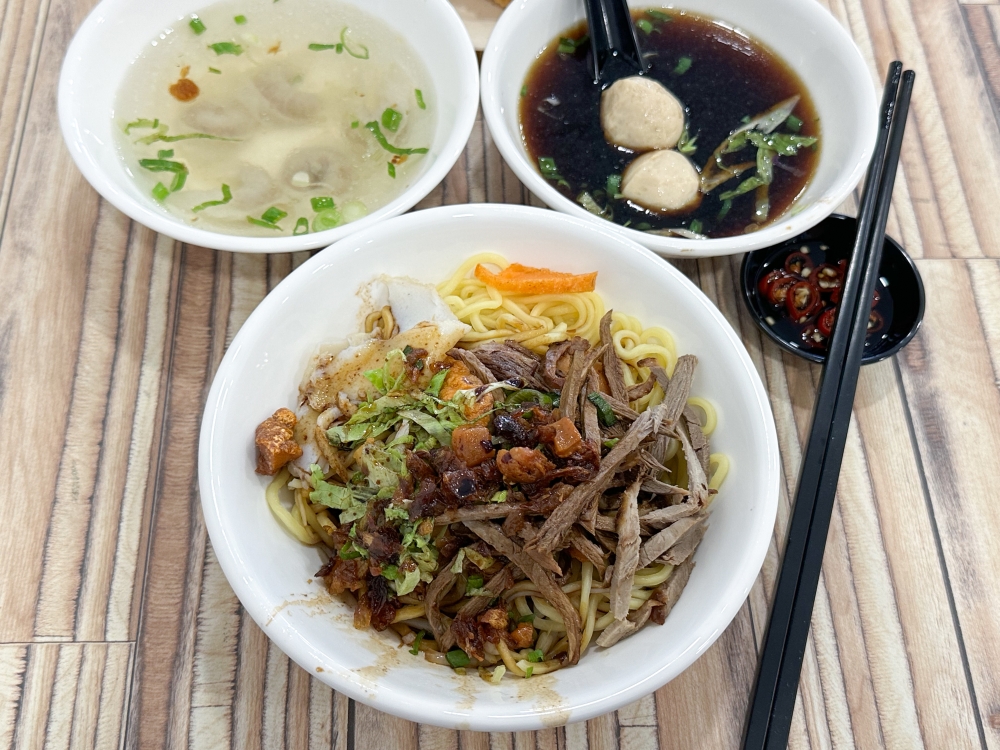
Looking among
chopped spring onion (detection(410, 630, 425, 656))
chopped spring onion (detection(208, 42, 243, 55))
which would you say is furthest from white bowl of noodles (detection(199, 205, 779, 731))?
chopped spring onion (detection(208, 42, 243, 55))

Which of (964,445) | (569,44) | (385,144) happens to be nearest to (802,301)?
(964,445)

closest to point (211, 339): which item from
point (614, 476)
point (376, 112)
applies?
point (376, 112)

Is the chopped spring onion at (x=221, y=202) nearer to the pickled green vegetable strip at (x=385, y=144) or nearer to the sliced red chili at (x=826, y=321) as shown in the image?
the pickled green vegetable strip at (x=385, y=144)

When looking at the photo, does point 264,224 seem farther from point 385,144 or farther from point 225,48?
point 225,48

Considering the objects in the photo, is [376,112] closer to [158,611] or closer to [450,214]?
[450,214]

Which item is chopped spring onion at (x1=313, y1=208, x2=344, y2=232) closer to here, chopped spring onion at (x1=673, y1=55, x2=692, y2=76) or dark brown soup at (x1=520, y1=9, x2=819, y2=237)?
dark brown soup at (x1=520, y1=9, x2=819, y2=237)
